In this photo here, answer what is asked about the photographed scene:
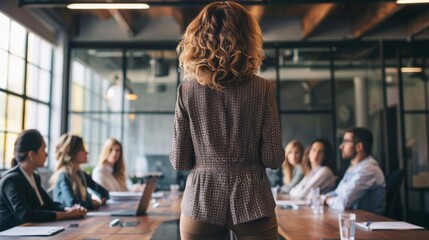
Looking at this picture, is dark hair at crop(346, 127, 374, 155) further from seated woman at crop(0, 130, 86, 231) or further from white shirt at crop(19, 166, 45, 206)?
white shirt at crop(19, 166, 45, 206)

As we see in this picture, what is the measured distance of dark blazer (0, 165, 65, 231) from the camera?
2535 millimetres

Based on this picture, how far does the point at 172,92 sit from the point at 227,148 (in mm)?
5616

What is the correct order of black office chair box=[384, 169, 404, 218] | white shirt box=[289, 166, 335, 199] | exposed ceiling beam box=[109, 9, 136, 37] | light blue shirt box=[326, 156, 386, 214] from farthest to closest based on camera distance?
exposed ceiling beam box=[109, 9, 136, 37]
white shirt box=[289, 166, 335, 199]
black office chair box=[384, 169, 404, 218]
light blue shirt box=[326, 156, 386, 214]

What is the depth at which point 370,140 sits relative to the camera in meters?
3.73

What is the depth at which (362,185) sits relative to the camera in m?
3.47

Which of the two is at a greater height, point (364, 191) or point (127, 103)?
point (127, 103)

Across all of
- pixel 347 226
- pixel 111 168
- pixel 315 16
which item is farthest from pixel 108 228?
pixel 315 16

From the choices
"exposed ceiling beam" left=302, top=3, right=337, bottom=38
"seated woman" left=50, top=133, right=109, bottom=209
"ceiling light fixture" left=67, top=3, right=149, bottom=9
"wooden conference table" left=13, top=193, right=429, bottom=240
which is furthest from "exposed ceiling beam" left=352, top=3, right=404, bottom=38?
"seated woman" left=50, top=133, right=109, bottom=209

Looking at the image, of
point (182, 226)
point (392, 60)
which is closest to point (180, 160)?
point (182, 226)

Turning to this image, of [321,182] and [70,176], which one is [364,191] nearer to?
[321,182]

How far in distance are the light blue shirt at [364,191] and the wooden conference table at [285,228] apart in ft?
0.99

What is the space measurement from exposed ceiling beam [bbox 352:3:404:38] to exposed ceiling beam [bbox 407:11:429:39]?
679mm

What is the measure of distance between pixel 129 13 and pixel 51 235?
4.64 metres

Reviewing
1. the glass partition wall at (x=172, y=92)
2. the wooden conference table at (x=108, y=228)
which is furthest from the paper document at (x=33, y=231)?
the glass partition wall at (x=172, y=92)
